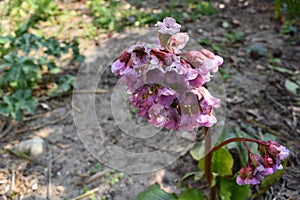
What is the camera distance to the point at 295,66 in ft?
9.21

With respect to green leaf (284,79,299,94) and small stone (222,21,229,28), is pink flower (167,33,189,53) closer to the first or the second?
green leaf (284,79,299,94)

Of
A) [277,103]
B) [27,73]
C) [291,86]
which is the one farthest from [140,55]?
[291,86]

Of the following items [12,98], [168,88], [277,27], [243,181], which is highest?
[168,88]

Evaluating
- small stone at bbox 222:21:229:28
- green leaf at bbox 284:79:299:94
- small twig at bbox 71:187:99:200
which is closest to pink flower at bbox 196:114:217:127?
small twig at bbox 71:187:99:200

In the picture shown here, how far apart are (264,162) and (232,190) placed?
16.3 inches

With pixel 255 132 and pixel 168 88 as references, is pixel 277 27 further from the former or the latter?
pixel 168 88

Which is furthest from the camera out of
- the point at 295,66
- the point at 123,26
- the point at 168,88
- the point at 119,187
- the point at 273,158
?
the point at 123,26

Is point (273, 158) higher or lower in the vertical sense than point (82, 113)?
higher

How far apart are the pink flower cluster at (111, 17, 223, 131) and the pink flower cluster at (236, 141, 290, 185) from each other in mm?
222

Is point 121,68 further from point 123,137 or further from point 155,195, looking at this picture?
point 123,137

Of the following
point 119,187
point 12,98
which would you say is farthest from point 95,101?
point 119,187

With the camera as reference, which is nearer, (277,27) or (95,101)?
(95,101)

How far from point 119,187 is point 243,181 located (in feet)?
2.54

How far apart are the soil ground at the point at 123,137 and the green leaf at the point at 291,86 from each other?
2cm
